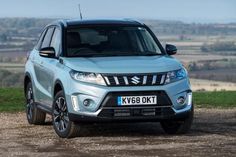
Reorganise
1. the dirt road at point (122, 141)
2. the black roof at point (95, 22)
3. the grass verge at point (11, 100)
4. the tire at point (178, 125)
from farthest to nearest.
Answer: the grass verge at point (11, 100)
the black roof at point (95, 22)
the tire at point (178, 125)
the dirt road at point (122, 141)

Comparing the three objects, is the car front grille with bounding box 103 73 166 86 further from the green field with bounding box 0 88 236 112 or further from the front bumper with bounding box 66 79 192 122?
the green field with bounding box 0 88 236 112

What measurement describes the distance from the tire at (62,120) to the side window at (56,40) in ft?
2.77

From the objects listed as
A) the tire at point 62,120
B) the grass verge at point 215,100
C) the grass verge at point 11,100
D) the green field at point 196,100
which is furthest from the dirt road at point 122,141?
the grass verge at point 215,100

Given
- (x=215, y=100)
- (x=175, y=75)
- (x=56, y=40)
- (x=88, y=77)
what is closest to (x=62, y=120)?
(x=88, y=77)

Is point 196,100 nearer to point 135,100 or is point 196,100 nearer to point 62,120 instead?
point 62,120

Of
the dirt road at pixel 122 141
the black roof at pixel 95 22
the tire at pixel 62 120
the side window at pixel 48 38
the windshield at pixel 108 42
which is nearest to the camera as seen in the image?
the dirt road at pixel 122 141

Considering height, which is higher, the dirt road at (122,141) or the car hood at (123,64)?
the car hood at (123,64)

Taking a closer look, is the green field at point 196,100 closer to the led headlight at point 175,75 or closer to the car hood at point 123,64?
the car hood at point 123,64

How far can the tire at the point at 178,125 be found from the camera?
11180 mm

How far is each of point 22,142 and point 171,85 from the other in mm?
2081

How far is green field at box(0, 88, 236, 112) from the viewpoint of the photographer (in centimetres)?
1672

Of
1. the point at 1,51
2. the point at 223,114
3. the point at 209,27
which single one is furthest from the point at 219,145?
the point at 209,27

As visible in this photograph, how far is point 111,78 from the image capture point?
10.5 m

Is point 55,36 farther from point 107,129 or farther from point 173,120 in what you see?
point 173,120
